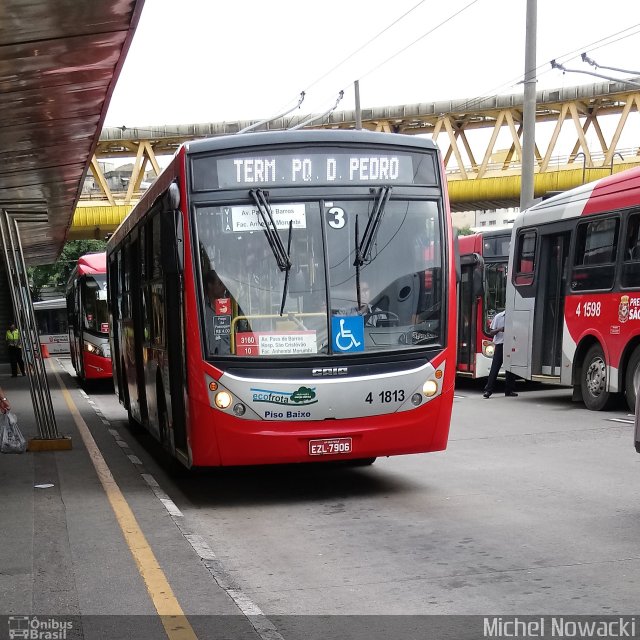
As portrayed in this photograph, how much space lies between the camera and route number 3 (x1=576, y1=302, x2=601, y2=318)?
16.6 m

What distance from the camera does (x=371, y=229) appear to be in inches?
363

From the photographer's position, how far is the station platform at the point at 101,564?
5.52 meters

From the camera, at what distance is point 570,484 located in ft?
32.1

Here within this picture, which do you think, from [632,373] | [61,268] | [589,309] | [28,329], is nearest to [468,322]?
[589,309]

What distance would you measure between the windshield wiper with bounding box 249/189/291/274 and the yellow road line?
2.38 meters

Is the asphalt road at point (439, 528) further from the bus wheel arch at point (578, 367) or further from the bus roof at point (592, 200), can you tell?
the bus roof at point (592, 200)

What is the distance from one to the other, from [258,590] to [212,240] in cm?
358

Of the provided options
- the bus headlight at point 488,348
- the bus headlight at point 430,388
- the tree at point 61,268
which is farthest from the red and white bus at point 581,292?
the tree at point 61,268

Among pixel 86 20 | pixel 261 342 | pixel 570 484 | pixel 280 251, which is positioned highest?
pixel 86 20

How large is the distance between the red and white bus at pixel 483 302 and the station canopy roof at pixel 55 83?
906 centimetres

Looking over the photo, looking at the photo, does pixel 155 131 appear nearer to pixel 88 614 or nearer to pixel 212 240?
pixel 212 240

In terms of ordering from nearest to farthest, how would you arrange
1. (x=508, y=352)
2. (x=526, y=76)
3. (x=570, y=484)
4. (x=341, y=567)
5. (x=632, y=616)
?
(x=632, y=616)
(x=341, y=567)
(x=570, y=484)
(x=508, y=352)
(x=526, y=76)

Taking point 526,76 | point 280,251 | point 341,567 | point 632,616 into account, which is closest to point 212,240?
point 280,251

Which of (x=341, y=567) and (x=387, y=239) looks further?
(x=387, y=239)
